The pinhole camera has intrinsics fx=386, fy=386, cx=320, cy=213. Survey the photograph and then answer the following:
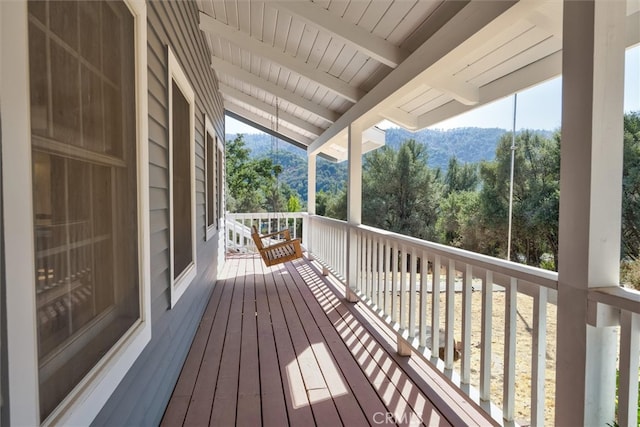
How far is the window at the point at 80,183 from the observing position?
85 centimetres

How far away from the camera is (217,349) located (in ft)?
10.0

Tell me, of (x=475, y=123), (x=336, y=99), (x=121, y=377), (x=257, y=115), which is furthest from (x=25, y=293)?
(x=475, y=123)

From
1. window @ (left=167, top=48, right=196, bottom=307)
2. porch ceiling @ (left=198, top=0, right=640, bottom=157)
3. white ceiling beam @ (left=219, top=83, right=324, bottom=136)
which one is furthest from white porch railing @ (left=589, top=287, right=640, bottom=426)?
white ceiling beam @ (left=219, top=83, right=324, bottom=136)

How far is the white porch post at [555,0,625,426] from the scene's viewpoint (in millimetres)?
1316

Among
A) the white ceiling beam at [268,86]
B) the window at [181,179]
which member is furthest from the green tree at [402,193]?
the window at [181,179]

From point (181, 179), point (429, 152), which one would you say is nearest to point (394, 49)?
point (181, 179)

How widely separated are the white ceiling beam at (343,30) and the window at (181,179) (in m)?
0.99

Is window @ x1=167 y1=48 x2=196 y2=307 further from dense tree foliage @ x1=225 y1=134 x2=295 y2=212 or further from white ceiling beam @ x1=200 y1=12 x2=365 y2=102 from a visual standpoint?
dense tree foliage @ x1=225 y1=134 x2=295 y2=212

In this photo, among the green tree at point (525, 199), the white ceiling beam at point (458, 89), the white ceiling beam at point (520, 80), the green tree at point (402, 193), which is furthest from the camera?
the green tree at point (402, 193)

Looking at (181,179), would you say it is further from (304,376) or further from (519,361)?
(519,361)

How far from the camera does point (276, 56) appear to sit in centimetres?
403

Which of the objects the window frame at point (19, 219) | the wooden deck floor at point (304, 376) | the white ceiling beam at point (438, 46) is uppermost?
the white ceiling beam at point (438, 46)

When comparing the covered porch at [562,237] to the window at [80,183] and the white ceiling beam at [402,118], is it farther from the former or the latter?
the window at [80,183]

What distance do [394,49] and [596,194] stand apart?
218 centimetres
